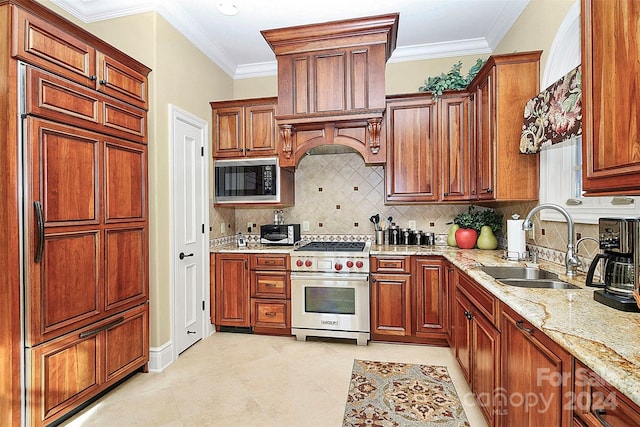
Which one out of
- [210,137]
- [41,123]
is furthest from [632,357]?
[210,137]

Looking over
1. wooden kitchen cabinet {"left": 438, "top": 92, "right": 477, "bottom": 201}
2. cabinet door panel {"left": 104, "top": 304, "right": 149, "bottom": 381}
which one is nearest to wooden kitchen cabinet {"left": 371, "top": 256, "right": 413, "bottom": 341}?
A: wooden kitchen cabinet {"left": 438, "top": 92, "right": 477, "bottom": 201}

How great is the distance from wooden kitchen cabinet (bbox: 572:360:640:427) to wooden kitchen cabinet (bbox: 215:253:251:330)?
290cm

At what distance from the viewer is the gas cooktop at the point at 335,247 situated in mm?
3283

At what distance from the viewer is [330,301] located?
3234mm

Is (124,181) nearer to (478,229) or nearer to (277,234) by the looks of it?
(277,234)

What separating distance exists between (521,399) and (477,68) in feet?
9.68

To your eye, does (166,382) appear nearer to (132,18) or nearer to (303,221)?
(303,221)

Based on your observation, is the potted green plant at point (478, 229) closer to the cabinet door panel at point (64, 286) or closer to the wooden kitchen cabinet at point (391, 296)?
the wooden kitchen cabinet at point (391, 296)

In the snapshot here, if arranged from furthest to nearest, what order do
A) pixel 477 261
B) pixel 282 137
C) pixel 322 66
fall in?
pixel 282 137 → pixel 322 66 → pixel 477 261

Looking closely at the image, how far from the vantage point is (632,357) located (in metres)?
0.89

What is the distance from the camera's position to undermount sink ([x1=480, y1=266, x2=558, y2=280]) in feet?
6.90

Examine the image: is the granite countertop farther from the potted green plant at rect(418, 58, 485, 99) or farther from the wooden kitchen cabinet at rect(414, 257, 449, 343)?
the potted green plant at rect(418, 58, 485, 99)

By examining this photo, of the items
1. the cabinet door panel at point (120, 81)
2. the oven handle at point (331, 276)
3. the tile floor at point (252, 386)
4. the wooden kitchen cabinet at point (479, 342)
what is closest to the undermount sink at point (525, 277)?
the wooden kitchen cabinet at point (479, 342)

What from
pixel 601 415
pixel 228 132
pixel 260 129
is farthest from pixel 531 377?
pixel 228 132
